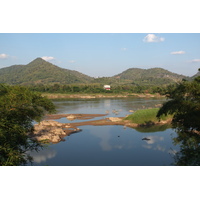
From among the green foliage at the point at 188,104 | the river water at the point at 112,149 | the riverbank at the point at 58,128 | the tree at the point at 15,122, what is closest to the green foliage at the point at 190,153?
the green foliage at the point at 188,104

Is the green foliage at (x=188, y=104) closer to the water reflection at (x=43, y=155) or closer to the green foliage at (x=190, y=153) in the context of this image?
the green foliage at (x=190, y=153)

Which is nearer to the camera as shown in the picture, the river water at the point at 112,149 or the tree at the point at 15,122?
the tree at the point at 15,122

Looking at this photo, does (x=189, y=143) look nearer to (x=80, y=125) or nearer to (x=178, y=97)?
(x=178, y=97)

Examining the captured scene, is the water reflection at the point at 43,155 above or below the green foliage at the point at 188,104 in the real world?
below

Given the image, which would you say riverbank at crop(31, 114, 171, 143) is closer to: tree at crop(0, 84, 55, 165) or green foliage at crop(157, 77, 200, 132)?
tree at crop(0, 84, 55, 165)

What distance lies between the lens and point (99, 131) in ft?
113

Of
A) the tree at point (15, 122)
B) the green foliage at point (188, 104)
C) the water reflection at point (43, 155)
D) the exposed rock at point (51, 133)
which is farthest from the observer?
the exposed rock at point (51, 133)

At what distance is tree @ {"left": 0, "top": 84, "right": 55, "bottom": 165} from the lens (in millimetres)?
11117

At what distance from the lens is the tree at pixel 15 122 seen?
36.5 ft

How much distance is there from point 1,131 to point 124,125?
28.6 metres

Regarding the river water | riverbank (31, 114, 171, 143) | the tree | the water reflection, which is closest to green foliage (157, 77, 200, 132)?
the river water

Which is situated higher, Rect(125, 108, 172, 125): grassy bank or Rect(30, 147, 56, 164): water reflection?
Rect(125, 108, 172, 125): grassy bank

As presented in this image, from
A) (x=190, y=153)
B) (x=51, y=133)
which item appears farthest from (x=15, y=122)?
(x=51, y=133)

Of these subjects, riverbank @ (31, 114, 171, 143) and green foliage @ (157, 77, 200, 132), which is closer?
green foliage @ (157, 77, 200, 132)
